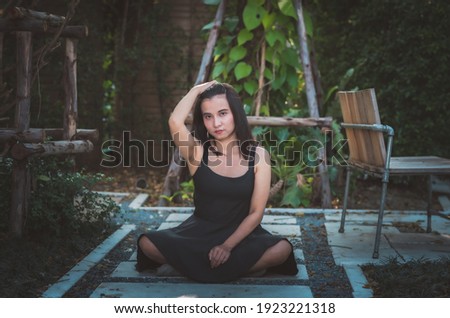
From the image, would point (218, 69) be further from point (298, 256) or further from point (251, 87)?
point (298, 256)

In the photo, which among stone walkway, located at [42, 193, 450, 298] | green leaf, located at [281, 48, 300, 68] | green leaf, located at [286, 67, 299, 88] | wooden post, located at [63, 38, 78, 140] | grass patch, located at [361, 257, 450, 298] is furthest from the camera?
green leaf, located at [286, 67, 299, 88]

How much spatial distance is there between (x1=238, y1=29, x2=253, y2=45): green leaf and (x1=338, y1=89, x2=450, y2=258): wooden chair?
6.79 ft

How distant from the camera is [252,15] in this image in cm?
640

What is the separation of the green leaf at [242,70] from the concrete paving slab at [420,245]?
2.53 m

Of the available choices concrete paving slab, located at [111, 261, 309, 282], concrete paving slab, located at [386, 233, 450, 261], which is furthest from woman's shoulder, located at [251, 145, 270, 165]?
concrete paving slab, located at [386, 233, 450, 261]

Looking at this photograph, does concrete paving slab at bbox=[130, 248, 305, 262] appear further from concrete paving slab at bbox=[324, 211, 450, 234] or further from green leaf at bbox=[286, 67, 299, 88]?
green leaf at bbox=[286, 67, 299, 88]

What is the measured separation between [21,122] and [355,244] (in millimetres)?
2443

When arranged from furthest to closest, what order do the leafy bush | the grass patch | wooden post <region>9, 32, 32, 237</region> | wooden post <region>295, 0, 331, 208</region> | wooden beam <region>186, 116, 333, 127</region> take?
1. wooden post <region>295, 0, 331, 208</region>
2. wooden beam <region>186, 116, 333, 127</region>
3. the leafy bush
4. wooden post <region>9, 32, 32, 237</region>
5. the grass patch

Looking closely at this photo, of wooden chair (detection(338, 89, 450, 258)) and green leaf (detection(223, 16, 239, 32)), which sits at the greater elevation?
green leaf (detection(223, 16, 239, 32))

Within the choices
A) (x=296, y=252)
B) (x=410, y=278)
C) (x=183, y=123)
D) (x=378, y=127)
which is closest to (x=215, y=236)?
(x=183, y=123)

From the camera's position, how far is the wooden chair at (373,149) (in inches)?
150

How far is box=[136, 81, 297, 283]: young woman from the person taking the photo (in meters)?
3.37

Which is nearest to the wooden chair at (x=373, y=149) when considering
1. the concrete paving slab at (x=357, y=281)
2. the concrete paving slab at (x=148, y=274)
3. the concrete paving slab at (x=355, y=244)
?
the concrete paving slab at (x=355, y=244)

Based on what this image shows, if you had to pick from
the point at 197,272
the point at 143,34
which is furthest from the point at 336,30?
the point at 197,272
